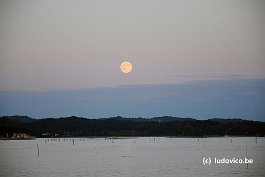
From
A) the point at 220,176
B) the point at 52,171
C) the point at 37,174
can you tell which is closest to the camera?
the point at 220,176

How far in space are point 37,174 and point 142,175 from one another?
55.3 feet

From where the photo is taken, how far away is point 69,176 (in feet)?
247

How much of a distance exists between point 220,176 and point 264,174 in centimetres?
668

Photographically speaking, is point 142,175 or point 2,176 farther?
point 142,175

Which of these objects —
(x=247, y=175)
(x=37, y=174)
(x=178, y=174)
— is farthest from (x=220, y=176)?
(x=37, y=174)

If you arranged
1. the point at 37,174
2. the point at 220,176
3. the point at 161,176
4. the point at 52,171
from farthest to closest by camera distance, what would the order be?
the point at 52,171
the point at 37,174
the point at 161,176
the point at 220,176

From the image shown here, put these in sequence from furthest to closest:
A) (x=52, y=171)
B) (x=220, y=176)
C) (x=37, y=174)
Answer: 1. (x=52, y=171)
2. (x=37, y=174)
3. (x=220, y=176)

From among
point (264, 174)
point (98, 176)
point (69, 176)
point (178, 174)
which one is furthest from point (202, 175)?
point (69, 176)

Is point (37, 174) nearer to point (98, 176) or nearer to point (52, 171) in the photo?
point (52, 171)

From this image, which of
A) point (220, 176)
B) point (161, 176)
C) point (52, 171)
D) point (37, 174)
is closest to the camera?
point (220, 176)

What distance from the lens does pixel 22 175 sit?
2985 inches

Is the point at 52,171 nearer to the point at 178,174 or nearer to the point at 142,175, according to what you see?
the point at 142,175

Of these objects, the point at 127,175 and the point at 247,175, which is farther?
the point at 127,175

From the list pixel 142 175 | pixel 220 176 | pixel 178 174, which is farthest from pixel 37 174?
pixel 220 176
